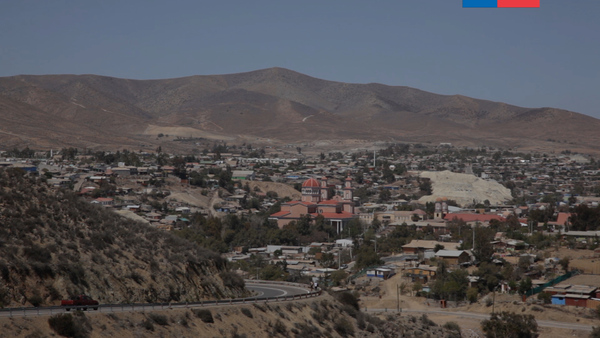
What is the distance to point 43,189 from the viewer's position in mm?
33812

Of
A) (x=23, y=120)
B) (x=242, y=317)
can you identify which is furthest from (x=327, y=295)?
(x=23, y=120)

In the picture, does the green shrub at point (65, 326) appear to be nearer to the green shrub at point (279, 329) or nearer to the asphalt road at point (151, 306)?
the asphalt road at point (151, 306)

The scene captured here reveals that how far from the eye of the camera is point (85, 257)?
29266 millimetres

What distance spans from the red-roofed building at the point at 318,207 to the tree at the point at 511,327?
4516cm

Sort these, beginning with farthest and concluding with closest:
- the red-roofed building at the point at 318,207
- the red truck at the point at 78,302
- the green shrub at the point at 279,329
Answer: the red-roofed building at the point at 318,207 → the green shrub at the point at 279,329 → the red truck at the point at 78,302

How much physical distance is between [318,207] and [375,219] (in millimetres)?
6353

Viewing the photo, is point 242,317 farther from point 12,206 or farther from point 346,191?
point 346,191

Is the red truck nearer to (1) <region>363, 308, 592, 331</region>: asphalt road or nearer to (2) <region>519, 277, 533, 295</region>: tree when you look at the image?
(1) <region>363, 308, 592, 331</region>: asphalt road

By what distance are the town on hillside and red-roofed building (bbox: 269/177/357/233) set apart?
6.3 inches

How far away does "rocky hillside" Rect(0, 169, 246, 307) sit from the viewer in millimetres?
26281

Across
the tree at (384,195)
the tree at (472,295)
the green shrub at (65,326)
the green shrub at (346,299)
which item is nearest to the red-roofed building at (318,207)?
the tree at (384,195)

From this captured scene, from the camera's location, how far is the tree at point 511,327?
42.7 metres

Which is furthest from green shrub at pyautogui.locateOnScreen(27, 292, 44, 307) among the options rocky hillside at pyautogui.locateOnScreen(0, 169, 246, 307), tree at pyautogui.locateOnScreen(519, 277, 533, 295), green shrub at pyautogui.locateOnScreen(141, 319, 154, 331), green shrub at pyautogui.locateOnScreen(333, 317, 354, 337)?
tree at pyautogui.locateOnScreen(519, 277, 533, 295)

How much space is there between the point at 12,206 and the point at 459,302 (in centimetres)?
2988
